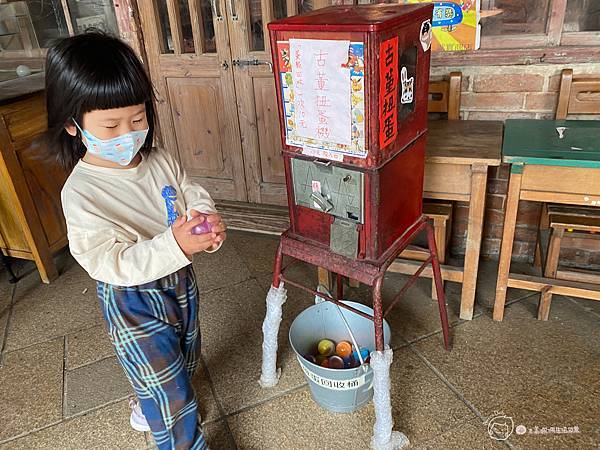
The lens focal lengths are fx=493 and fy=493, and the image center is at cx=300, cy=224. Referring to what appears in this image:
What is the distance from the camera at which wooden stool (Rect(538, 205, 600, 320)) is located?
189cm

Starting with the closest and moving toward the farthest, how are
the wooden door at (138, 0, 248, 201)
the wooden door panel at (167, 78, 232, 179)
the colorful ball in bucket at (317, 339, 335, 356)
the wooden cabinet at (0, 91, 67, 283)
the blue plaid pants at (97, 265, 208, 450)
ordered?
1. the blue plaid pants at (97, 265, 208, 450)
2. the colorful ball in bucket at (317, 339, 335, 356)
3. the wooden cabinet at (0, 91, 67, 283)
4. the wooden door at (138, 0, 248, 201)
5. the wooden door panel at (167, 78, 232, 179)

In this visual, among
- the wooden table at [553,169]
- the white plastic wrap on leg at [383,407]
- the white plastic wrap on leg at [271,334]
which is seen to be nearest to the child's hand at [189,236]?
the white plastic wrap on leg at [271,334]

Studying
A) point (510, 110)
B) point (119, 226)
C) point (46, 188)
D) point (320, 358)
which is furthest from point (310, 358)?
point (46, 188)

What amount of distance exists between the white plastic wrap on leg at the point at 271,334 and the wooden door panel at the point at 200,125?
1626 millimetres

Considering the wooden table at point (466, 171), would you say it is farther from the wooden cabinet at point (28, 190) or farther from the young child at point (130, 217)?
Result: the wooden cabinet at point (28, 190)

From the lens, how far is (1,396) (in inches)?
74.5

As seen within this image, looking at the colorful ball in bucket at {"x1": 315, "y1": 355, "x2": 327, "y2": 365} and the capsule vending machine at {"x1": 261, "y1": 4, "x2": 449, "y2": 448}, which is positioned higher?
the capsule vending machine at {"x1": 261, "y1": 4, "x2": 449, "y2": 448}

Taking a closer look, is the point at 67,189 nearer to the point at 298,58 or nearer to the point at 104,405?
the point at 298,58

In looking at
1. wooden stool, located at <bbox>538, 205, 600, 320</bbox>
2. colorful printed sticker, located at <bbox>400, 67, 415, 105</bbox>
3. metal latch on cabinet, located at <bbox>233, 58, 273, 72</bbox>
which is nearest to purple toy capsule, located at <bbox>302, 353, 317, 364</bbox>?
colorful printed sticker, located at <bbox>400, 67, 415, 105</bbox>

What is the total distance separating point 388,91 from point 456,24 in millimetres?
1074

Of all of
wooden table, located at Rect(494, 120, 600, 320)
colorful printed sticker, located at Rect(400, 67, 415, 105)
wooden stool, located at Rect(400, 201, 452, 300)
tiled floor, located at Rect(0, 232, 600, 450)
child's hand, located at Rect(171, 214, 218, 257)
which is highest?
colorful printed sticker, located at Rect(400, 67, 415, 105)

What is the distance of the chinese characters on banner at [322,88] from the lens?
4.03 feet

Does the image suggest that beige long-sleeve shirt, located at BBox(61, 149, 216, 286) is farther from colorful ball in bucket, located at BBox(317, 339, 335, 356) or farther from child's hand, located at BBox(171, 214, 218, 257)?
colorful ball in bucket, located at BBox(317, 339, 335, 356)

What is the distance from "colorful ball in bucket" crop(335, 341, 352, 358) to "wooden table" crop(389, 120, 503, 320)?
61 centimetres
